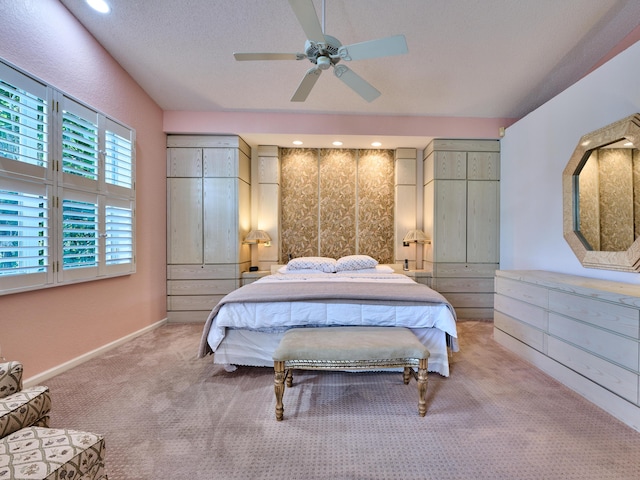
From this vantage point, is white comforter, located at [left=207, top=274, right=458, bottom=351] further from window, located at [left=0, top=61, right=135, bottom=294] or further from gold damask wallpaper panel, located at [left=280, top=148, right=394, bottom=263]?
gold damask wallpaper panel, located at [left=280, top=148, right=394, bottom=263]

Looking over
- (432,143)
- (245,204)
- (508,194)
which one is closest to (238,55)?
(245,204)

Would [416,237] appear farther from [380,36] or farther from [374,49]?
[374,49]

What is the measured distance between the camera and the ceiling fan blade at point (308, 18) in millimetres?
1539

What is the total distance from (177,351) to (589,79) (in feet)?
15.3

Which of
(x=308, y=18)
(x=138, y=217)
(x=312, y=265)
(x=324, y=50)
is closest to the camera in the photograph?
(x=308, y=18)

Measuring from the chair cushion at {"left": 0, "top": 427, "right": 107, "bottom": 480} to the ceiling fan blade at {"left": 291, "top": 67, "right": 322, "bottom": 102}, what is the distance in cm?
242

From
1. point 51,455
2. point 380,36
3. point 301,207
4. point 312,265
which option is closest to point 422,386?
point 51,455

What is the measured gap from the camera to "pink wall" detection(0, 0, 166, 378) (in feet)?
6.51

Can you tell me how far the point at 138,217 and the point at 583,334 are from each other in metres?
4.39

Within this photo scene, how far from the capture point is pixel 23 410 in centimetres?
115

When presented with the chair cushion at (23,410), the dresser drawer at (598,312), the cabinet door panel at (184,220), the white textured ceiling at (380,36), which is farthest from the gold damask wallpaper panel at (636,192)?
the cabinet door panel at (184,220)

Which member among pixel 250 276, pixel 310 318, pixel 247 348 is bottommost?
pixel 247 348

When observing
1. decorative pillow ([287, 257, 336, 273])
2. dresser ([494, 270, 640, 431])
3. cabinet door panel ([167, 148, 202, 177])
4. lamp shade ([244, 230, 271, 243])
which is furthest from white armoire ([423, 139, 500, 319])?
cabinet door panel ([167, 148, 202, 177])

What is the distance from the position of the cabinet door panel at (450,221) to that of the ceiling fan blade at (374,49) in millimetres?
2446
